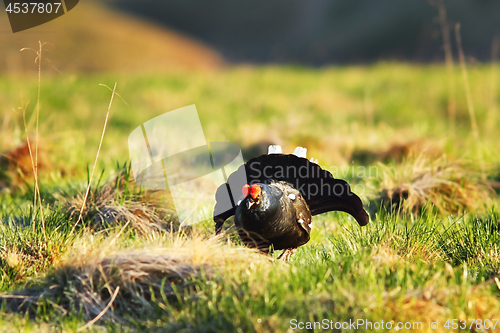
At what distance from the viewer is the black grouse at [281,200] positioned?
3.10 m

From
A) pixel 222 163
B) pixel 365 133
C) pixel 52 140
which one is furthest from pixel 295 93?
pixel 52 140

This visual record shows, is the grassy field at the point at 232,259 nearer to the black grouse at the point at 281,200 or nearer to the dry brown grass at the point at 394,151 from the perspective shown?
the dry brown grass at the point at 394,151

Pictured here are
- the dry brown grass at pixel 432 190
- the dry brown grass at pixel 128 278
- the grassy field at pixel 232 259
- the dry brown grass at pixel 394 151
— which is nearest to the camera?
the grassy field at pixel 232 259

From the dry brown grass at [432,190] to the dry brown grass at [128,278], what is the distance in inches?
82.0

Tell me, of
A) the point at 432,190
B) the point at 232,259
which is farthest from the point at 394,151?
the point at 232,259

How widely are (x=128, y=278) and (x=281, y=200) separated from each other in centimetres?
122

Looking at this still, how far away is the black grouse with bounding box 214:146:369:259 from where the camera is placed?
3100 mm

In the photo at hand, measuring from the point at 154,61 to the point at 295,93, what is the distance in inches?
467

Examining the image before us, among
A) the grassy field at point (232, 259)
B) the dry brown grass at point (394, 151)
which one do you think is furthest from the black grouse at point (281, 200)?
the dry brown grass at point (394, 151)

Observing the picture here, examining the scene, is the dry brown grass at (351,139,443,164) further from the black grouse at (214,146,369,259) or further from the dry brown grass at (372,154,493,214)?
the black grouse at (214,146,369,259)

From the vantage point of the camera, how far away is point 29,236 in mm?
3270

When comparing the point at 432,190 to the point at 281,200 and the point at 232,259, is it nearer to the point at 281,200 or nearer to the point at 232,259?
the point at 281,200

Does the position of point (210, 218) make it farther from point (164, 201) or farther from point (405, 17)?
point (405, 17)

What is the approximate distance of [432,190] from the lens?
4371 mm
